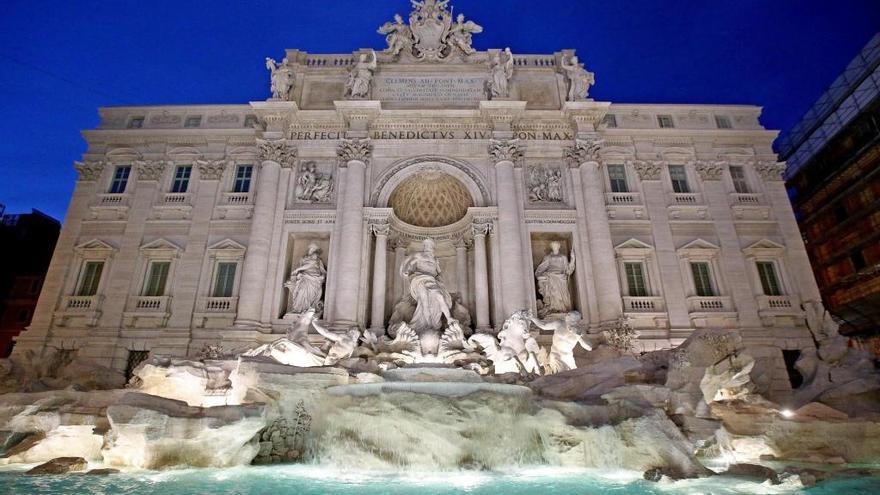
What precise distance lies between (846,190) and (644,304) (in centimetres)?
1708

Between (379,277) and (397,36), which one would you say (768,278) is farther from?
(397,36)

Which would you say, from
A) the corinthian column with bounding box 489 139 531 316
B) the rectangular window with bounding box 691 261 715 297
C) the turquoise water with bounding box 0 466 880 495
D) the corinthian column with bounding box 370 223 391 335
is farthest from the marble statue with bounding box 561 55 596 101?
the turquoise water with bounding box 0 466 880 495

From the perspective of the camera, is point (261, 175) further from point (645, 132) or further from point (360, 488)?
point (645, 132)

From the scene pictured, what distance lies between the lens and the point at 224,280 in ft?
62.8

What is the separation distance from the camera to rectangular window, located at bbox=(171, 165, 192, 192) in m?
20.8

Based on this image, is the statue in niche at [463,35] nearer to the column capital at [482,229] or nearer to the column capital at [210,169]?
the column capital at [482,229]

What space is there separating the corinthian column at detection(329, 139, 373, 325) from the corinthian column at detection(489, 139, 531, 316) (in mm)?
5545

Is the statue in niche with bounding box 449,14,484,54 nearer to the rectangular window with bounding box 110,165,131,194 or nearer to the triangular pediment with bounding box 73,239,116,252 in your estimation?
the rectangular window with bounding box 110,165,131,194

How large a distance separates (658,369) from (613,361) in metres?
1.26

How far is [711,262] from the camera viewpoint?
766 inches

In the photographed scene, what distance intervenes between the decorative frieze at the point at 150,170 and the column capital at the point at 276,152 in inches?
190

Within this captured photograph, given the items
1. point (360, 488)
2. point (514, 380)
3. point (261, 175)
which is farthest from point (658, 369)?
point (261, 175)

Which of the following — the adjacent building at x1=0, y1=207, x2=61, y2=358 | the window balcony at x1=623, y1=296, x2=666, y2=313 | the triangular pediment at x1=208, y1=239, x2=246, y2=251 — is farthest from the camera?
the adjacent building at x1=0, y1=207, x2=61, y2=358

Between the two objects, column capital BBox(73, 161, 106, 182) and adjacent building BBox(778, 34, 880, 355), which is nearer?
column capital BBox(73, 161, 106, 182)
